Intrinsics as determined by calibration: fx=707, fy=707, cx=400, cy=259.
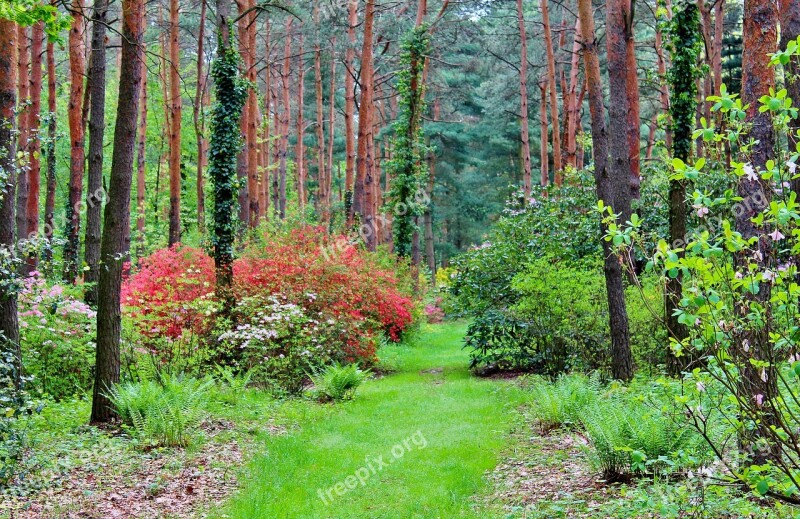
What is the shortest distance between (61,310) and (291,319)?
12.1ft

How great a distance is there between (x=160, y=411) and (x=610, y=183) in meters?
6.02

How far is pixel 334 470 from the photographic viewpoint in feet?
24.3

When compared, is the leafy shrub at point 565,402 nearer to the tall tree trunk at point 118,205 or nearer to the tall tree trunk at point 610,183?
the tall tree trunk at point 610,183

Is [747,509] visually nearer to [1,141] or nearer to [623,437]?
[623,437]

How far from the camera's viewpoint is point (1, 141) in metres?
7.54

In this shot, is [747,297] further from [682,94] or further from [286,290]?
[286,290]

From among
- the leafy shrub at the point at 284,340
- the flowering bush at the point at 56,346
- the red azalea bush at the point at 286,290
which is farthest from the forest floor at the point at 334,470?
the red azalea bush at the point at 286,290

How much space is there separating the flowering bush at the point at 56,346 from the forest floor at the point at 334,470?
1.07 meters

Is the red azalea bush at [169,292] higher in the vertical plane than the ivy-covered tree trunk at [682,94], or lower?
lower

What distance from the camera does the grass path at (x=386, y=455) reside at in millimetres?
6242

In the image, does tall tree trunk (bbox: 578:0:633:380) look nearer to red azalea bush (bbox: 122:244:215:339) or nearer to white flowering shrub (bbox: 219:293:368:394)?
white flowering shrub (bbox: 219:293:368:394)

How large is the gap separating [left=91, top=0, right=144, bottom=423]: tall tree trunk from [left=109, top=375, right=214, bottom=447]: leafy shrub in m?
0.23

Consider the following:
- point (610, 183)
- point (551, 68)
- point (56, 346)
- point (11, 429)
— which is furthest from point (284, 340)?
point (551, 68)

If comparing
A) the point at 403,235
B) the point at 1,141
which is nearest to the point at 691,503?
the point at 1,141
